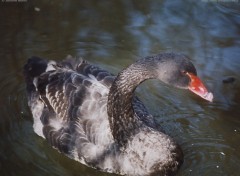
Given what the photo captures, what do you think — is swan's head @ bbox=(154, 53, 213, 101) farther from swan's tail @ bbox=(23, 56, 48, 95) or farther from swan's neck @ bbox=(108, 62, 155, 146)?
swan's tail @ bbox=(23, 56, 48, 95)

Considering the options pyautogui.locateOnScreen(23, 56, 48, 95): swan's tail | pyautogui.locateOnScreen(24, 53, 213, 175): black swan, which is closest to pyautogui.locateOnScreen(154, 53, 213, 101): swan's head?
pyautogui.locateOnScreen(24, 53, 213, 175): black swan

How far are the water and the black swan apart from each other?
0.19m

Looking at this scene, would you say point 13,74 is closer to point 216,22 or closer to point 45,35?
point 45,35

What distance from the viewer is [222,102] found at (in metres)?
5.17

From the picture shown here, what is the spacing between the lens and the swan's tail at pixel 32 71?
4.77 meters

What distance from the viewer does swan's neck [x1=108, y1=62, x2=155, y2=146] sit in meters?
3.72

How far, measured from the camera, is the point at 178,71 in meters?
3.62

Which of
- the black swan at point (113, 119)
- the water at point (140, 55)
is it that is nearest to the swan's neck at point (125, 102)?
the black swan at point (113, 119)

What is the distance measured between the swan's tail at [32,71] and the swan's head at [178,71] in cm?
155

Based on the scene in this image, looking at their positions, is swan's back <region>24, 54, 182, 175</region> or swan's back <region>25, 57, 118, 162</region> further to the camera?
swan's back <region>25, 57, 118, 162</region>

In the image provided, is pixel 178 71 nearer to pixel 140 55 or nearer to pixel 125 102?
pixel 125 102

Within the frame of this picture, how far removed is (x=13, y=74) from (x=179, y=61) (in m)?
2.33

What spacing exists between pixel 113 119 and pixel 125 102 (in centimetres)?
19

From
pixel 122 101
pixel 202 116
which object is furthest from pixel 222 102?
pixel 122 101
